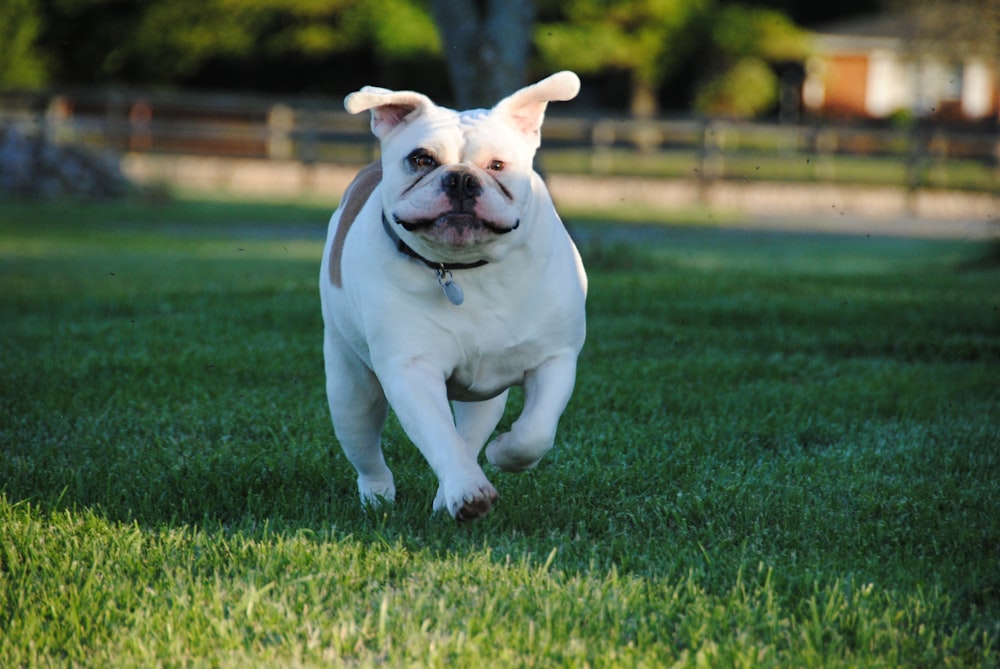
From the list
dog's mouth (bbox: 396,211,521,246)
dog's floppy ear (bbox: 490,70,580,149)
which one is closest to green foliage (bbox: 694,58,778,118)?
dog's floppy ear (bbox: 490,70,580,149)

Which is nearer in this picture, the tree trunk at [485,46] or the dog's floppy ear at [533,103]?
the dog's floppy ear at [533,103]

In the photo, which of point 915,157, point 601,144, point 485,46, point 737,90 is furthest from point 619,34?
point 485,46

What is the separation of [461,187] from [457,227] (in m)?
0.12

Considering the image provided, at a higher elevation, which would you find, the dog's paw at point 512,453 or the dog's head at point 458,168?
the dog's head at point 458,168

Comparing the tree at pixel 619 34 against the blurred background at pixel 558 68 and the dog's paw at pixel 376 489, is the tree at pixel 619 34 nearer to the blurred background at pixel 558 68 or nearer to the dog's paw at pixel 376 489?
the blurred background at pixel 558 68

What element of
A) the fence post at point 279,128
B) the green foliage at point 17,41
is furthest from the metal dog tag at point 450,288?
the green foliage at point 17,41

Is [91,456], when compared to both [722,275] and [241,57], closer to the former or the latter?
[722,275]

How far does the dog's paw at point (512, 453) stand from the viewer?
393cm

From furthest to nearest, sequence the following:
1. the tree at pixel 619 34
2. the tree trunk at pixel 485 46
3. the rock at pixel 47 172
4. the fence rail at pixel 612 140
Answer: the tree at pixel 619 34, the fence rail at pixel 612 140, the rock at pixel 47 172, the tree trunk at pixel 485 46

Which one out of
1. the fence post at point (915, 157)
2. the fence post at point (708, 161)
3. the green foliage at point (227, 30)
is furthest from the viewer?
the green foliage at point (227, 30)

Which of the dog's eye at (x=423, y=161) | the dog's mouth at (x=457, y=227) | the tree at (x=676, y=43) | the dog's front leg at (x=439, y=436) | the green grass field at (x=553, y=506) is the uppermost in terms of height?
the tree at (x=676, y=43)

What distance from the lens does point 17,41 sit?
35812 mm

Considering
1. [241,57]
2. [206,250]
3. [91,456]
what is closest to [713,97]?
[241,57]

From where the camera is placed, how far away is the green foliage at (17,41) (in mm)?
35688
